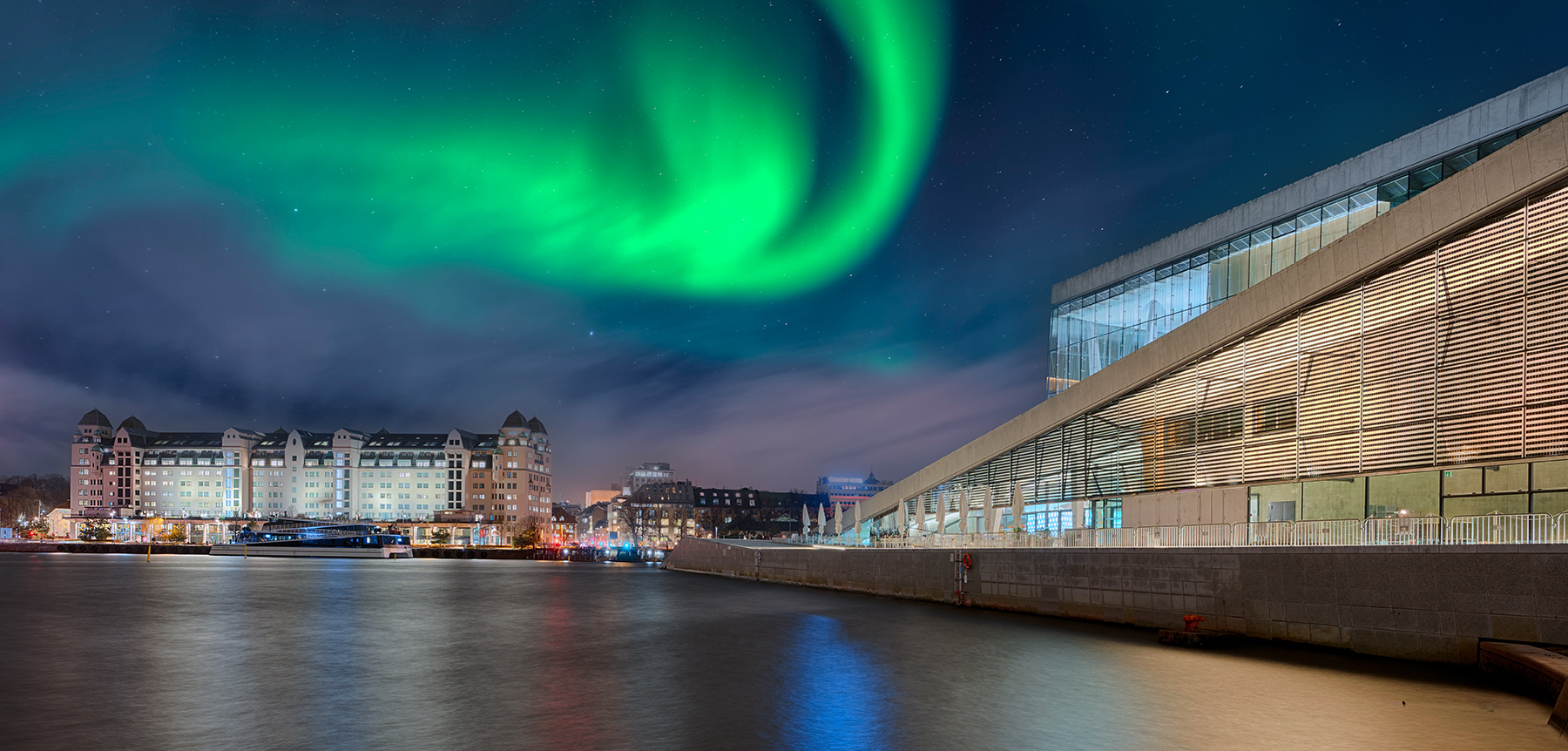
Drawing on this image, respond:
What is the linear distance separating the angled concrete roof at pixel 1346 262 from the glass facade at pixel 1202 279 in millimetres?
3642

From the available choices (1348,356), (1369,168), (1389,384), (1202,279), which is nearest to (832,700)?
(1389,384)

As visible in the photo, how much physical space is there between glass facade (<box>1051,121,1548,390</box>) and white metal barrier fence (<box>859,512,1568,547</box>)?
14.4 meters

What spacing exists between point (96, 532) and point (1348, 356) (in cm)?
19051

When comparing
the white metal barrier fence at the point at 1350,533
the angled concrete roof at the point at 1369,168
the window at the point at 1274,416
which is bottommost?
the white metal barrier fence at the point at 1350,533

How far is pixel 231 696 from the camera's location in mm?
18000

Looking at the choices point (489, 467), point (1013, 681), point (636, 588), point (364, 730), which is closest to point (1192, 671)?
point (1013, 681)

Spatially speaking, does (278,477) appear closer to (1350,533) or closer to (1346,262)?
(1346,262)

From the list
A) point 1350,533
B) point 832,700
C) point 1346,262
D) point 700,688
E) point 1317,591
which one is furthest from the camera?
point 1346,262

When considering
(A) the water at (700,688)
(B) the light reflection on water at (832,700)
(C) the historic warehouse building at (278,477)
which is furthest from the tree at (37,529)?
(B) the light reflection on water at (832,700)

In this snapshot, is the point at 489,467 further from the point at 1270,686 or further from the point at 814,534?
the point at 1270,686

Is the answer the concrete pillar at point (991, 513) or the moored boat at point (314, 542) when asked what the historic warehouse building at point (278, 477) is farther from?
the concrete pillar at point (991, 513)

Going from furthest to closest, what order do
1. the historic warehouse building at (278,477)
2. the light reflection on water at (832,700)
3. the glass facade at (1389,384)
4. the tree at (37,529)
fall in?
1. the historic warehouse building at (278,477)
2. the tree at (37,529)
3. the glass facade at (1389,384)
4. the light reflection on water at (832,700)

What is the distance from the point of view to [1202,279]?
4497 cm

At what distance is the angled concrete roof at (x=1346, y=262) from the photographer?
27.0 metres
